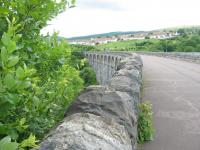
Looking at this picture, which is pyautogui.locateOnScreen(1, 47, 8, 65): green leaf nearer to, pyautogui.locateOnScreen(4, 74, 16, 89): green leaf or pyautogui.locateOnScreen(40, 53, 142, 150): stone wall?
pyautogui.locateOnScreen(4, 74, 16, 89): green leaf

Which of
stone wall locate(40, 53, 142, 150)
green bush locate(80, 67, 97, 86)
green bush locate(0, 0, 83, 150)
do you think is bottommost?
green bush locate(80, 67, 97, 86)

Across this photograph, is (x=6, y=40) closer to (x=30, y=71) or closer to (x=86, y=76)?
(x=30, y=71)

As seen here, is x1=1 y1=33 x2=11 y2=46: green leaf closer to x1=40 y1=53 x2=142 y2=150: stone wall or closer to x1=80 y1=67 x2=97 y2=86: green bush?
x1=40 y1=53 x2=142 y2=150: stone wall

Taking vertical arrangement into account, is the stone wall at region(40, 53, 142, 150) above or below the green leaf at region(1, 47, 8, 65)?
below

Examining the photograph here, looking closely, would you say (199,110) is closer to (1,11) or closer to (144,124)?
(144,124)

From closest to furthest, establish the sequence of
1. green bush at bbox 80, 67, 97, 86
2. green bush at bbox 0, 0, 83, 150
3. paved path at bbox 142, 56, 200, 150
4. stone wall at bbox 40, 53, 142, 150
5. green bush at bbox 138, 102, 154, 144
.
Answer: green bush at bbox 0, 0, 83, 150, stone wall at bbox 40, 53, 142, 150, paved path at bbox 142, 56, 200, 150, green bush at bbox 138, 102, 154, 144, green bush at bbox 80, 67, 97, 86

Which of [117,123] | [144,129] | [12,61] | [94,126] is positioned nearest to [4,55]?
[12,61]

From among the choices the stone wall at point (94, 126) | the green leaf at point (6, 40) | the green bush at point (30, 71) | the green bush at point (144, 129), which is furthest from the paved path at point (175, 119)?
the green leaf at point (6, 40)

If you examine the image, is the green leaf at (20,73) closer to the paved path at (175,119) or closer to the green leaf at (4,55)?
the green leaf at (4,55)

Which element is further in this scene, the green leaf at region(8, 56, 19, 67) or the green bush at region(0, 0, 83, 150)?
the green bush at region(0, 0, 83, 150)

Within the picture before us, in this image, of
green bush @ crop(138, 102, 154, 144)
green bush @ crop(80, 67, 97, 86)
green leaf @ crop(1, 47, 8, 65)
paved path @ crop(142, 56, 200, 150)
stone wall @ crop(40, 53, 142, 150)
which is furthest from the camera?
green bush @ crop(80, 67, 97, 86)

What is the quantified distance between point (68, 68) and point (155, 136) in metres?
3.27

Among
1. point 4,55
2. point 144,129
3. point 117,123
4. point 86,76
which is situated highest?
point 4,55

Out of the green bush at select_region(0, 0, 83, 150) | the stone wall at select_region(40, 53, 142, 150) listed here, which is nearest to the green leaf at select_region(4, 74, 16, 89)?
the green bush at select_region(0, 0, 83, 150)
